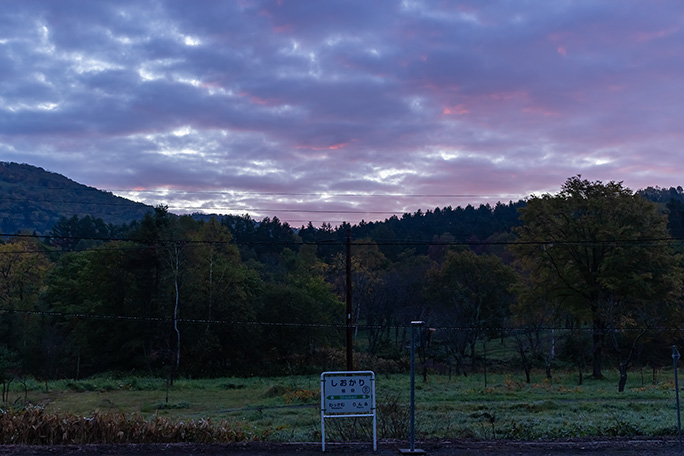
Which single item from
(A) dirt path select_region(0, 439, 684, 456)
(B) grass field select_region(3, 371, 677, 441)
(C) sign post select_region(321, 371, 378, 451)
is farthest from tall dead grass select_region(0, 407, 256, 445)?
(C) sign post select_region(321, 371, 378, 451)

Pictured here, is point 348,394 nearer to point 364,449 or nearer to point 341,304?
point 364,449

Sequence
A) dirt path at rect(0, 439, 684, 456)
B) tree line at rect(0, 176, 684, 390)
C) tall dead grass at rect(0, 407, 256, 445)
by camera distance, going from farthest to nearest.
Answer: tree line at rect(0, 176, 684, 390) < tall dead grass at rect(0, 407, 256, 445) < dirt path at rect(0, 439, 684, 456)

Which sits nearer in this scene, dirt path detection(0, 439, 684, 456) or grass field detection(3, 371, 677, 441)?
dirt path detection(0, 439, 684, 456)

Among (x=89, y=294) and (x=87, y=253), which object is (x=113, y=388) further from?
(x=87, y=253)

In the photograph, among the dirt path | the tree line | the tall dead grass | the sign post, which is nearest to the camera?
the sign post

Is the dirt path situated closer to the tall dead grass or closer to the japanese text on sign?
the tall dead grass

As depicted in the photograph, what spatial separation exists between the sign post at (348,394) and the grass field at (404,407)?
1.92 meters

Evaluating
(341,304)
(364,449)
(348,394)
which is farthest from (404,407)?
(341,304)

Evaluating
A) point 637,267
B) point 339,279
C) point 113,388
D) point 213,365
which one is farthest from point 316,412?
point 339,279

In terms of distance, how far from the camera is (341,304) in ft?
196

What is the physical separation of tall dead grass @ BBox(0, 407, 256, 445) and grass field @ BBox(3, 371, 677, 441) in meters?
0.60

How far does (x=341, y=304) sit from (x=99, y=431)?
4895cm

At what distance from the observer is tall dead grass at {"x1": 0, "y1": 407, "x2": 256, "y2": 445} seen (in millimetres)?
10961

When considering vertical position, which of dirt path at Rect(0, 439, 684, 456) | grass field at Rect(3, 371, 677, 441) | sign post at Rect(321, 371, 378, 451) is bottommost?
grass field at Rect(3, 371, 677, 441)
